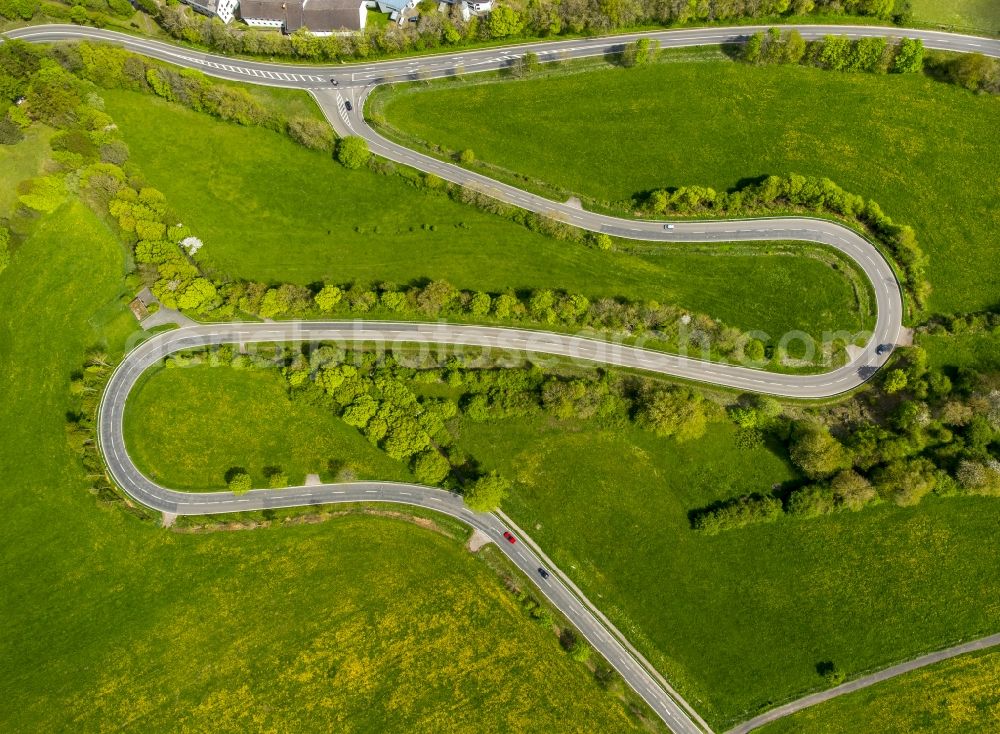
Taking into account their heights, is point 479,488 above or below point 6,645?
above

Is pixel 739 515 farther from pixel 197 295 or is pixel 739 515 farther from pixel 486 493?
pixel 197 295

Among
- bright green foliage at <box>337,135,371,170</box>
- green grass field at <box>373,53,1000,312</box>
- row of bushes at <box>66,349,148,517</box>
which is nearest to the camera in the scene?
row of bushes at <box>66,349,148,517</box>

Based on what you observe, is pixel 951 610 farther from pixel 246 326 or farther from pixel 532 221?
pixel 246 326

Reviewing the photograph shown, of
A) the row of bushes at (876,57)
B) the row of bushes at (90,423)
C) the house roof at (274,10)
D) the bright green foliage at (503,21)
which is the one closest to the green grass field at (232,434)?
the row of bushes at (90,423)

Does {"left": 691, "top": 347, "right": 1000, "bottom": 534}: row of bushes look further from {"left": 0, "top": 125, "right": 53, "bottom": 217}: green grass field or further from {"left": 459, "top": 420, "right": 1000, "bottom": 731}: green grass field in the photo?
{"left": 0, "top": 125, "right": 53, "bottom": 217}: green grass field

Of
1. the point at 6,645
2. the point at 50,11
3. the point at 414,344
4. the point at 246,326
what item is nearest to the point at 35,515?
the point at 6,645

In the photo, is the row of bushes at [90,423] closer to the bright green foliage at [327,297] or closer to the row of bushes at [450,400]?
the row of bushes at [450,400]

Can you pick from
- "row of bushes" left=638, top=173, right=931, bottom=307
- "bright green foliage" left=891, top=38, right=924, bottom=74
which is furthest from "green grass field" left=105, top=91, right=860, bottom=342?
"bright green foliage" left=891, top=38, right=924, bottom=74
